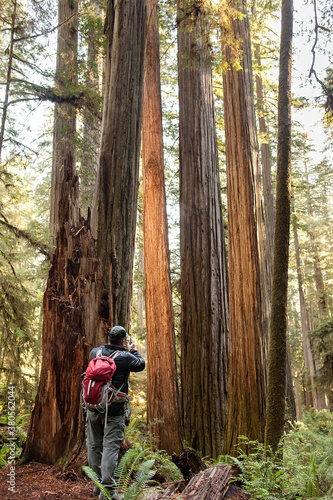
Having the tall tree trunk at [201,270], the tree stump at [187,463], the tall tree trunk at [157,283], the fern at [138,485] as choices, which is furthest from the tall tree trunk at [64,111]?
the fern at [138,485]

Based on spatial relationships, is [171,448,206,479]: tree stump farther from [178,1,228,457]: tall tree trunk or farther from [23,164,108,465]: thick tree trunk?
[178,1,228,457]: tall tree trunk

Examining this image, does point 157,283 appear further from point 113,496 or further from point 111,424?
point 113,496

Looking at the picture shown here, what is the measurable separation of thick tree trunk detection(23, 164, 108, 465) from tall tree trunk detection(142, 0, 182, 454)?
246 centimetres

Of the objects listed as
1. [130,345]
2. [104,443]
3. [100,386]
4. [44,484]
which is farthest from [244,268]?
[44,484]

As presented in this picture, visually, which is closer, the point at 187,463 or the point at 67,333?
the point at 187,463

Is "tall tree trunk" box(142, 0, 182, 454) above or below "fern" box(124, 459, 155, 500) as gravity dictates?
above

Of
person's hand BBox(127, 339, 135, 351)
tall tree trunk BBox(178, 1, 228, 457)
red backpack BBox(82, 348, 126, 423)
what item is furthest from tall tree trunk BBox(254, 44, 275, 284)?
red backpack BBox(82, 348, 126, 423)

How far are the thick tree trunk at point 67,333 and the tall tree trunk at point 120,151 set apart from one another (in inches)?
10.4

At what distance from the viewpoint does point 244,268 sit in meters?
6.33

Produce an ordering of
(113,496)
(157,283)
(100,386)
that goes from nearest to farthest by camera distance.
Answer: (113,496), (100,386), (157,283)

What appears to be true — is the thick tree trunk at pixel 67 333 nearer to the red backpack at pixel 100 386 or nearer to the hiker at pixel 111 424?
the hiker at pixel 111 424

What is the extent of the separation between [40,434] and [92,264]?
7.08 feet

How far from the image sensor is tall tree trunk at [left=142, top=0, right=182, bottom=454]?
697cm

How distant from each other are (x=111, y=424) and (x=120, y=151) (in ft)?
11.7
